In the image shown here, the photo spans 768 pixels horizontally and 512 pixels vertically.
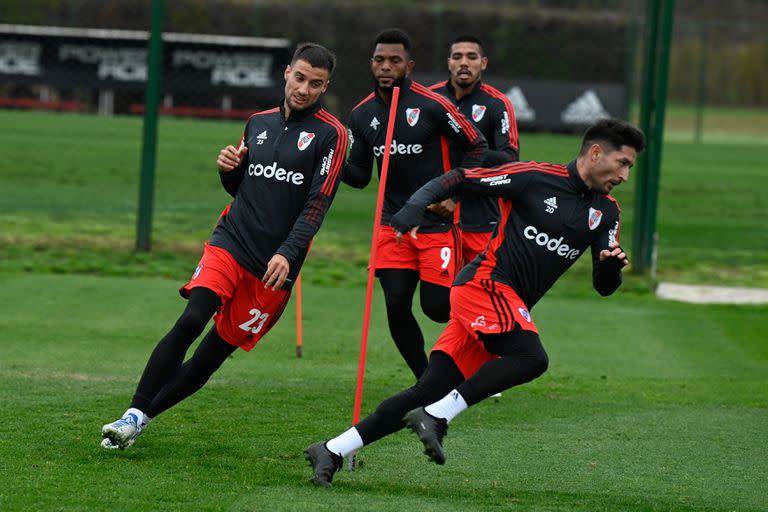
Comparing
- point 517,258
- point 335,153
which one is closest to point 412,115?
point 335,153

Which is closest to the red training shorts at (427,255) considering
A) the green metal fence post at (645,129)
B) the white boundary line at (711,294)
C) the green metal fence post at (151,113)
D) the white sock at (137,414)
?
the white sock at (137,414)

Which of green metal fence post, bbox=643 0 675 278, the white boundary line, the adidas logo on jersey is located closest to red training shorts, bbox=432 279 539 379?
the white boundary line

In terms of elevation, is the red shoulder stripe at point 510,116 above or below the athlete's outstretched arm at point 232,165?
above

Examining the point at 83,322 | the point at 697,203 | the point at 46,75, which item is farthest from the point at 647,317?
the point at 46,75

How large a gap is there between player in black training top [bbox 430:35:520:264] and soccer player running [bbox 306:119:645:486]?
7.22ft

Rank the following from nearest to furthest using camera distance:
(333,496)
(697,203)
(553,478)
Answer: (333,496) < (553,478) < (697,203)

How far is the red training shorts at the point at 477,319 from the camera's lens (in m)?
5.46

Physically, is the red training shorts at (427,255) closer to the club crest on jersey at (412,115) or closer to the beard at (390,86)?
the club crest on jersey at (412,115)

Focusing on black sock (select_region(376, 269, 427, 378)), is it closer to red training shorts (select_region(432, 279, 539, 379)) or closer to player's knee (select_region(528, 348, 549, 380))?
red training shorts (select_region(432, 279, 539, 379))

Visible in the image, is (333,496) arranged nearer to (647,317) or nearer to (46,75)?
(647,317)

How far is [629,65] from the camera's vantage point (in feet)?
82.1

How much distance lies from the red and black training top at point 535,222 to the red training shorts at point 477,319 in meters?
0.07

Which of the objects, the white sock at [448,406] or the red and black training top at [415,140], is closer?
the white sock at [448,406]

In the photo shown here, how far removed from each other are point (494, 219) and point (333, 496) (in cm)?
321
